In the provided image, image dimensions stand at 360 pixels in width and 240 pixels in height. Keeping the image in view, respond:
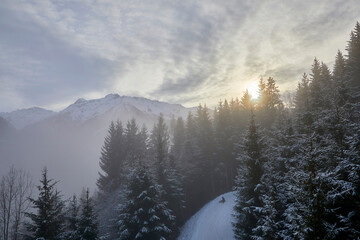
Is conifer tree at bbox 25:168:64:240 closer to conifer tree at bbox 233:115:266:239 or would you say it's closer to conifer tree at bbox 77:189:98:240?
conifer tree at bbox 77:189:98:240

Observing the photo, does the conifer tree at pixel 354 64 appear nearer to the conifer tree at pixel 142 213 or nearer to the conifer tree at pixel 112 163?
the conifer tree at pixel 142 213

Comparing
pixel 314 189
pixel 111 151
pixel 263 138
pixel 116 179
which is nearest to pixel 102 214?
pixel 116 179

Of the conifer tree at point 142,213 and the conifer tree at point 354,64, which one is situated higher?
the conifer tree at point 354,64

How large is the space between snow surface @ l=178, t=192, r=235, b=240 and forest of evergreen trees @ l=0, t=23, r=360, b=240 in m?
1.95

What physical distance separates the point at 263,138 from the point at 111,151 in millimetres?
31299

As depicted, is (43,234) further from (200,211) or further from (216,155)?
(216,155)

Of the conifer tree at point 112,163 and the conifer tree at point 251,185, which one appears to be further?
the conifer tree at point 112,163

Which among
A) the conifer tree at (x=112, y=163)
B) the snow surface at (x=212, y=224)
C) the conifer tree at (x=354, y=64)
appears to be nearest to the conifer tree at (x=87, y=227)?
the snow surface at (x=212, y=224)

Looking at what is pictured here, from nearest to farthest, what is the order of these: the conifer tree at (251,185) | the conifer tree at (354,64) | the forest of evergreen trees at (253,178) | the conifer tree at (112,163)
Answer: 1. the forest of evergreen trees at (253,178)
2. the conifer tree at (251,185)
3. the conifer tree at (354,64)
4. the conifer tree at (112,163)

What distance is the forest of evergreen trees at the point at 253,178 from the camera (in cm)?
977

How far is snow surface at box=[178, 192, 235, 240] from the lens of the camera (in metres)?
27.7

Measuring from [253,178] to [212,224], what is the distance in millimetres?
15613

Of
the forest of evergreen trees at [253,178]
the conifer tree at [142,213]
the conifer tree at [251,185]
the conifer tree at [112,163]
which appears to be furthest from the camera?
the conifer tree at [112,163]

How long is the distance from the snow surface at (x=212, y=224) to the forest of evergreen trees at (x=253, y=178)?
1.95 meters
